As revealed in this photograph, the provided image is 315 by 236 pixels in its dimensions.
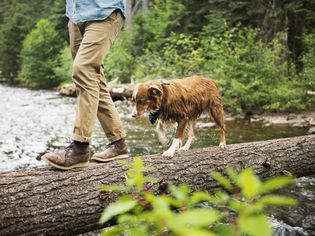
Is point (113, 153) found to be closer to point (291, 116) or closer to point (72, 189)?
point (72, 189)

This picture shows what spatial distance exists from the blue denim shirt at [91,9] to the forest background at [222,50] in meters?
9.53

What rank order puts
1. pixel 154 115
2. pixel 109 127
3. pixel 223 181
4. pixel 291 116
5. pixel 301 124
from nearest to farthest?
pixel 223 181
pixel 109 127
pixel 154 115
pixel 301 124
pixel 291 116

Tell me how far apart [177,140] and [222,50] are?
35.0 ft

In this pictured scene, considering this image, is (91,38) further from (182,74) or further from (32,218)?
(182,74)

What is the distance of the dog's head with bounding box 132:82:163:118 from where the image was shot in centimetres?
427

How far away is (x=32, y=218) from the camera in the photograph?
3.05 meters

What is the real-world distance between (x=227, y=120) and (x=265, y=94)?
1600 millimetres

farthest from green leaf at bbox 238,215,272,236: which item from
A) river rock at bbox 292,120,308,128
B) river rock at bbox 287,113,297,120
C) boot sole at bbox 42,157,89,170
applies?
river rock at bbox 287,113,297,120

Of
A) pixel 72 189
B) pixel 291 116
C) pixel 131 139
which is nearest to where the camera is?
pixel 72 189

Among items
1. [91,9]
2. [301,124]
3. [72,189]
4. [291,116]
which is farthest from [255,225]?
[291,116]

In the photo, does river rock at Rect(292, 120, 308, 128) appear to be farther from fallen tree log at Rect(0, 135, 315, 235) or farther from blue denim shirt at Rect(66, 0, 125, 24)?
blue denim shirt at Rect(66, 0, 125, 24)

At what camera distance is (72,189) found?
3.29m

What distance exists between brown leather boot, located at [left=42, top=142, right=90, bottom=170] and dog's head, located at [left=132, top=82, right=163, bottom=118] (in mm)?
864

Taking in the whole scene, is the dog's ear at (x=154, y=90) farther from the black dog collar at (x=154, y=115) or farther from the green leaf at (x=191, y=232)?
the green leaf at (x=191, y=232)
